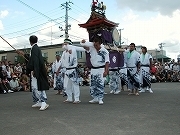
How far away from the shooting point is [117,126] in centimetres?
416

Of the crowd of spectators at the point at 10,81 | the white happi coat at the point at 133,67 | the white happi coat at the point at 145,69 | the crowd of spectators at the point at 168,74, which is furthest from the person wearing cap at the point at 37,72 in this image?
the crowd of spectators at the point at 168,74

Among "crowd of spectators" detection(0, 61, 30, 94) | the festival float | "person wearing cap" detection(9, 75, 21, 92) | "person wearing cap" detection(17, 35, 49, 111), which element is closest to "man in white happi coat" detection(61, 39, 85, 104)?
"person wearing cap" detection(17, 35, 49, 111)

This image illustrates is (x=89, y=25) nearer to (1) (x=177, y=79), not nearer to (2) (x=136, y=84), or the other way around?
(2) (x=136, y=84)

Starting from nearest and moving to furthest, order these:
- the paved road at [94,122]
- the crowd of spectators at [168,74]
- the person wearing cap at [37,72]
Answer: the paved road at [94,122] < the person wearing cap at [37,72] < the crowd of spectators at [168,74]

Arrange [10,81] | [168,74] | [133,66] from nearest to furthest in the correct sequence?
1. [133,66]
2. [10,81]
3. [168,74]

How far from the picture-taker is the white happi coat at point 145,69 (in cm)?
1020

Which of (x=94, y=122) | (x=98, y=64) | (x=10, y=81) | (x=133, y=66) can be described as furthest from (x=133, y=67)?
(x=10, y=81)

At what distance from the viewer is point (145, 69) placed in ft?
33.5

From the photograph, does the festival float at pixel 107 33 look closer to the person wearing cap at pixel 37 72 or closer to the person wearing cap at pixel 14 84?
the person wearing cap at pixel 37 72

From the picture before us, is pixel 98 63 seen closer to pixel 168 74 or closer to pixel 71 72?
pixel 71 72

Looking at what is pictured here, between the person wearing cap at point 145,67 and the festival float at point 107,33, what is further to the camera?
the person wearing cap at point 145,67

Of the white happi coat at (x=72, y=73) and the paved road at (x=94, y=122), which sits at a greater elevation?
the white happi coat at (x=72, y=73)

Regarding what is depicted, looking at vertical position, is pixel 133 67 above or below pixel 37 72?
above

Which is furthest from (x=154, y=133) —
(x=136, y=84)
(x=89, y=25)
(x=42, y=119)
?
(x=89, y=25)
